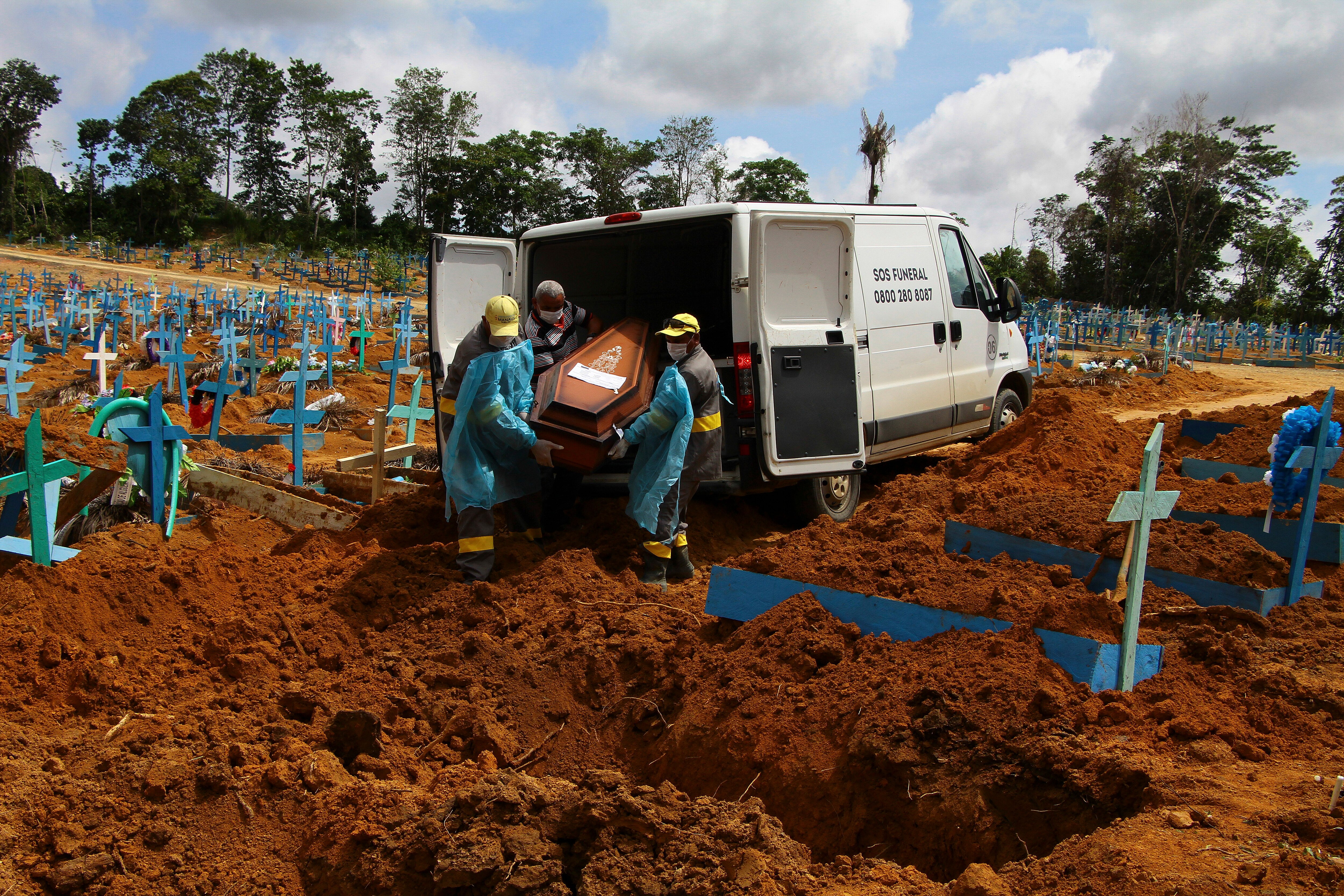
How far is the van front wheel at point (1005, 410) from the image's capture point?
7801mm

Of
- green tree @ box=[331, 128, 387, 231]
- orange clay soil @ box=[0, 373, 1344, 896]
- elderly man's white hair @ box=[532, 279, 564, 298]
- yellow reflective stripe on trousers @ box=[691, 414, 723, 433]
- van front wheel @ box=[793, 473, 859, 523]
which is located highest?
green tree @ box=[331, 128, 387, 231]

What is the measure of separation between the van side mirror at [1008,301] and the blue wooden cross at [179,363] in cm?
962

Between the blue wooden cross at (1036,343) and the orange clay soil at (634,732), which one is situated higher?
the blue wooden cross at (1036,343)

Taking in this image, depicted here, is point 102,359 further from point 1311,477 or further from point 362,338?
point 1311,477

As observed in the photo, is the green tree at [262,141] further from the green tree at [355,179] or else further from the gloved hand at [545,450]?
the gloved hand at [545,450]

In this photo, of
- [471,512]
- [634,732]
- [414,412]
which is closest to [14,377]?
[414,412]

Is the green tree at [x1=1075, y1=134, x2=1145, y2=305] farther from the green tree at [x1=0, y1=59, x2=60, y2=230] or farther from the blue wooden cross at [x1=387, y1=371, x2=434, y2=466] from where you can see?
the green tree at [x1=0, y1=59, x2=60, y2=230]

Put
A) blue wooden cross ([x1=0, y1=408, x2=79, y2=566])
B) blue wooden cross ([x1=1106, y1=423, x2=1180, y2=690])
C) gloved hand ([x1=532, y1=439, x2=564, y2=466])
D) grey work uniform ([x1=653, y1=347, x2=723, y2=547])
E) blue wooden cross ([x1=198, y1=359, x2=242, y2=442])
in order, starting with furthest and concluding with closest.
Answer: blue wooden cross ([x1=198, y1=359, x2=242, y2=442]) < grey work uniform ([x1=653, y1=347, x2=723, y2=547]) < gloved hand ([x1=532, y1=439, x2=564, y2=466]) < blue wooden cross ([x1=0, y1=408, x2=79, y2=566]) < blue wooden cross ([x1=1106, y1=423, x2=1180, y2=690])

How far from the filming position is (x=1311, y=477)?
4.19 metres

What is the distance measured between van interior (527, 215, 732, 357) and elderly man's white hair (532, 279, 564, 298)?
0.70m

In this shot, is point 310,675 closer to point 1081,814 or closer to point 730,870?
point 730,870

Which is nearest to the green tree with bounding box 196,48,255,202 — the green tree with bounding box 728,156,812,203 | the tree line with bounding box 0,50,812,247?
the tree line with bounding box 0,50,812,247

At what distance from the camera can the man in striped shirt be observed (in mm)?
5629

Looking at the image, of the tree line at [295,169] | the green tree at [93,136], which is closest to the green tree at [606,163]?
the tree line at [295,169]
